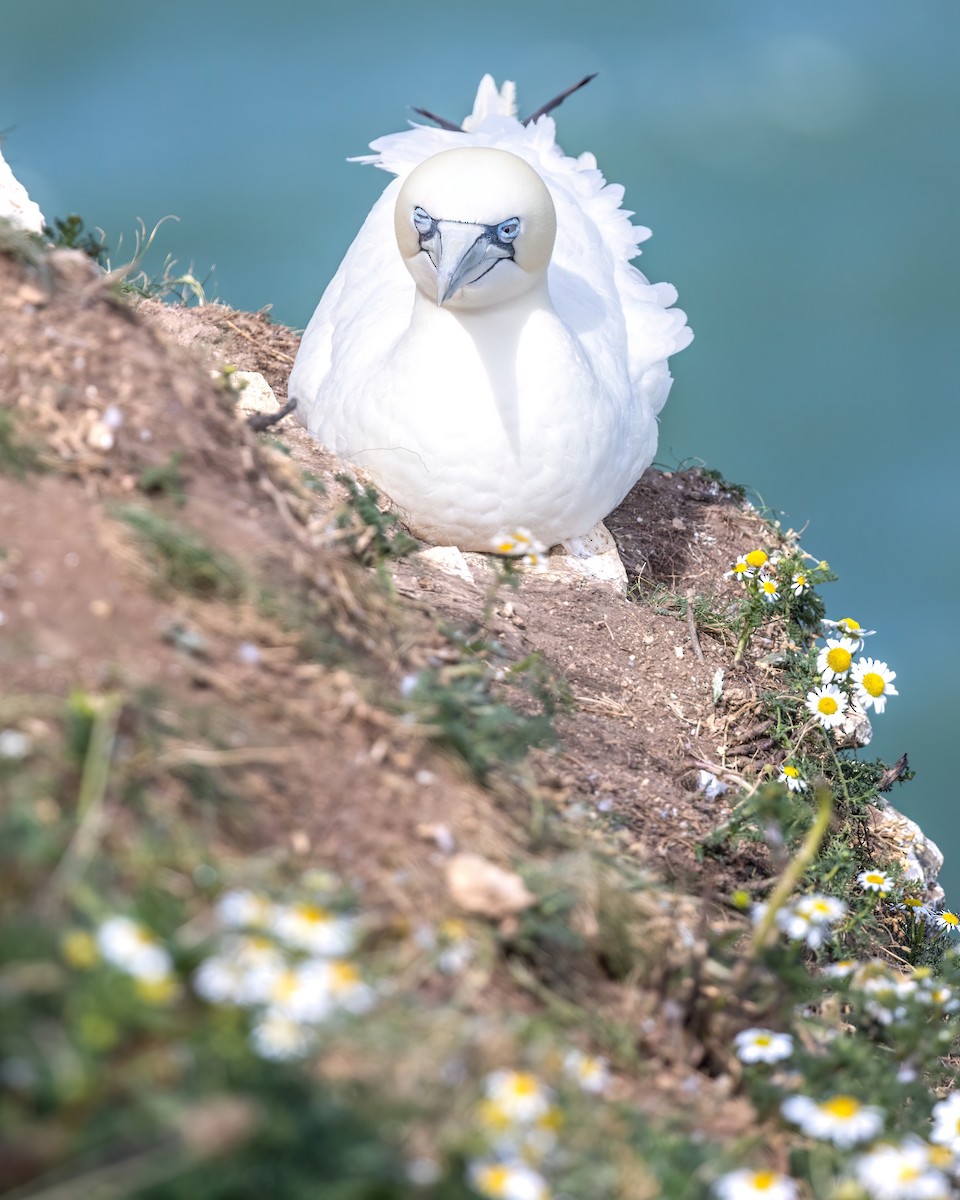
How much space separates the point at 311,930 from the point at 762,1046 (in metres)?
0.86

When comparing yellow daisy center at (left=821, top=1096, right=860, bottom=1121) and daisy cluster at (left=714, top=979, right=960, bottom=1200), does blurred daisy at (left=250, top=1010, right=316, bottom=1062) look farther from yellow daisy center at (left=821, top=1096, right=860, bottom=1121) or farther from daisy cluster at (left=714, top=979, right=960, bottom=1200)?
yellow daisy center at (left=821, top=1096, right=860, bottom=1121)

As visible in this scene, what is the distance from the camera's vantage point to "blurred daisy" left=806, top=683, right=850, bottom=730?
388 centimetres

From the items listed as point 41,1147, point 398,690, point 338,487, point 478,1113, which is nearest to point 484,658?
point 398,690

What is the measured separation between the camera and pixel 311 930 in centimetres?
143

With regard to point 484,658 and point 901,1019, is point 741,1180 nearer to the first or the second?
point 901,1019

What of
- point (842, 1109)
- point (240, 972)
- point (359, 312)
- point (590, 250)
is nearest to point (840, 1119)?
point (842, 1109)

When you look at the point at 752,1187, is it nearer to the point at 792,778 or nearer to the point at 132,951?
the point at 132,951

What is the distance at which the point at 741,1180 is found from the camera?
5.14 ft

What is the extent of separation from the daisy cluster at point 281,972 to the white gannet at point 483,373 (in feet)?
8.29

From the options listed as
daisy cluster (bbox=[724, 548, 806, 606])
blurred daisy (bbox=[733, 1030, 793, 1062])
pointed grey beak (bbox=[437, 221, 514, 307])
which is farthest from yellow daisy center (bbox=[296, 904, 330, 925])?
daisy cluster (bbox=[724, 548, 806, 606])

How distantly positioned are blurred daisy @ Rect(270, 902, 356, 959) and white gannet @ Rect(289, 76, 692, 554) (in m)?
2.51

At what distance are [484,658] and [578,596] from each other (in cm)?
112

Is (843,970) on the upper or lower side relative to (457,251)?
lower

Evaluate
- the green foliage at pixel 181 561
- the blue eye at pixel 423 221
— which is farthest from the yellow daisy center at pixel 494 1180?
the blue eye at pixel 423 221
